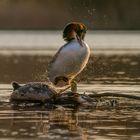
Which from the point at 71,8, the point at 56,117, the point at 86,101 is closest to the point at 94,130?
the point at 56,117

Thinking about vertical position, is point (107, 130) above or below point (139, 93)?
below

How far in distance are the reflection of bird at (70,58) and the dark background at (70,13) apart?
3586 centimetres

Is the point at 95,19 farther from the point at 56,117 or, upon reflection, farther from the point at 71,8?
the point at 56,117

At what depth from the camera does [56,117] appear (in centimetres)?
2006

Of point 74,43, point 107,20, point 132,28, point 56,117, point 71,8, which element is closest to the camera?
point 56,117

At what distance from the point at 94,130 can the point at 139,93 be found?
6.98 m

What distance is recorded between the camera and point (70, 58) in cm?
2298

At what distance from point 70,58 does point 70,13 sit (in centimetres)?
4566

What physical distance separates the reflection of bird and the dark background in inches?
1412

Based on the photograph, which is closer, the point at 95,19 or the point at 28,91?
the point at 28,91

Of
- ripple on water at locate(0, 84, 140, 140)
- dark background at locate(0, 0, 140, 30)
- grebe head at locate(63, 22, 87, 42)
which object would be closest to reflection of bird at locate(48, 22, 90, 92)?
grebe head at locate(63, 22, 87, 42)

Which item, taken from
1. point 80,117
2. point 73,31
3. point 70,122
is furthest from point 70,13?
point 70,122

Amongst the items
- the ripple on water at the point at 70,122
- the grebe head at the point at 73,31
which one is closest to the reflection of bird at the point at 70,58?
the grebe head at the point at 73,31

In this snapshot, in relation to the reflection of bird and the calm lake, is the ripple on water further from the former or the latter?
the reflection of bird
